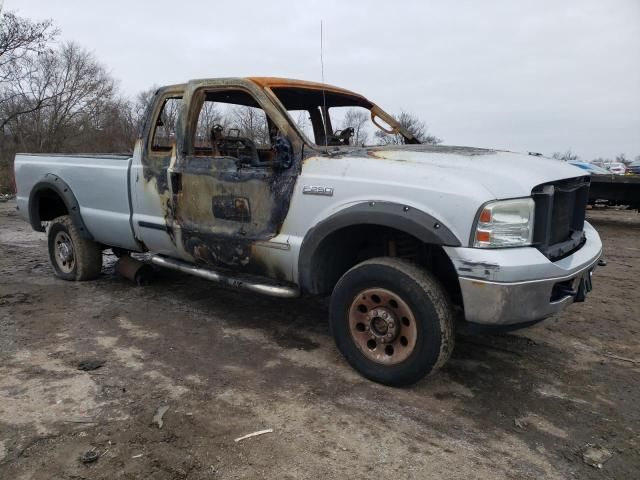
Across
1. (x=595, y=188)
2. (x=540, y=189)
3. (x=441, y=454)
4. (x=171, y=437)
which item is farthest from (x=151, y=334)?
(x=595, y=188)

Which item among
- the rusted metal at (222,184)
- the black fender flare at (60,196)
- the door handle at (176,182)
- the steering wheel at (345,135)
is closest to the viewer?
the rusted metal at (222,184)

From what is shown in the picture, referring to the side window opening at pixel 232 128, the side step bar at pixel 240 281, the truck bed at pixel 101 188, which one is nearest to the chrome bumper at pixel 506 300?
the side step bar at pixel 240 281

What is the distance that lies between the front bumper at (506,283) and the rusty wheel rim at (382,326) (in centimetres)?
37

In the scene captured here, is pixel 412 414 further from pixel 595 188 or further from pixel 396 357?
pixel 595 188

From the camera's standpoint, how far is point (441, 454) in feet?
7.59

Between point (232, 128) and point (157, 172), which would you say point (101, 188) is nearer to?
point (157, 172)

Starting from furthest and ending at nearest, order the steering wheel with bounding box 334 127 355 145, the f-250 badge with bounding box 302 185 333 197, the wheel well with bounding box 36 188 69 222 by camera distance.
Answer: the wheel well with bounding box 36 188 69 222 < the steering wheel with bounding box 334 127 355 145 < the f-250 badge with bounding box 302 185 333 197

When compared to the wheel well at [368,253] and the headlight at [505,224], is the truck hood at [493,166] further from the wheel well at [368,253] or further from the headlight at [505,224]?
the wheel well at [368,253]

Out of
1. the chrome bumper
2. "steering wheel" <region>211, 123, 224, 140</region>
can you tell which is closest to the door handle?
"steering wheel" <region>211, 123, 224, 140</region>

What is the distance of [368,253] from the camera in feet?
11.5

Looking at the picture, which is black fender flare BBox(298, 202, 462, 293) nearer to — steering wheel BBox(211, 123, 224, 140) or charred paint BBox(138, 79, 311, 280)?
charred paint BBox(138, 79, 311, 280)

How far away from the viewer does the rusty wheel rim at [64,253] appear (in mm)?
5430

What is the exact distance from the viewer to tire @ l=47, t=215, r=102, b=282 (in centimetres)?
526

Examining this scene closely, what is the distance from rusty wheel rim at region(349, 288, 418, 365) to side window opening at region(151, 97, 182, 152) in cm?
225
